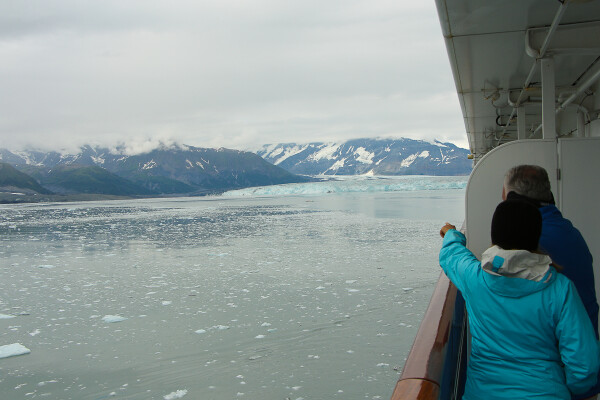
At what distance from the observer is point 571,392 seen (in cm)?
131

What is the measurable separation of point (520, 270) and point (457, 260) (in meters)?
0.24

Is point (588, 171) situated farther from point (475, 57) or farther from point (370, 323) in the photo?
point (370, 323)

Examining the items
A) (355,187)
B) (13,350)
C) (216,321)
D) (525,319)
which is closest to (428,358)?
(525,319)

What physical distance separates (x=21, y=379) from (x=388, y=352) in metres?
3.10

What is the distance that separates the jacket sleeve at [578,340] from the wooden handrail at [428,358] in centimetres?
33

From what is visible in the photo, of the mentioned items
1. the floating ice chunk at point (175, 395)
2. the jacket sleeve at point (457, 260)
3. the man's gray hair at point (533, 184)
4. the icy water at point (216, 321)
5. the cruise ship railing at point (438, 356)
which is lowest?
the floating ice chunk at point (175, 395)

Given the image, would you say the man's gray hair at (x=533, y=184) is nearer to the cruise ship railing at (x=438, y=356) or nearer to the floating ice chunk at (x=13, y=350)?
the cruise ship railing at (x=438, y=356)

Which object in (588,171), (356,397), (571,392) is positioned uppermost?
(588,171)

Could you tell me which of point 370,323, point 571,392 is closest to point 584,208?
point 571,392

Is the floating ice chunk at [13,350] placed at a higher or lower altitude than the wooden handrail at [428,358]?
lower

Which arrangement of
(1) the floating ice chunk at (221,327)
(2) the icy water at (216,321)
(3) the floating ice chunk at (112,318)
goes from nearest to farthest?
(2) the icy water at (216,321) → (1) the floating ice chunk at (221,327) → (3) the floating ice chunk at (112,318)

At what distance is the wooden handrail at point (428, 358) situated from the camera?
1196mm

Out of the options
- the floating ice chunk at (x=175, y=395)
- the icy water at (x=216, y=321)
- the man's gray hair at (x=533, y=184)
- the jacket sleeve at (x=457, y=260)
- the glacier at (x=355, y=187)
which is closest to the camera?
the jacket sleeve at (x=457, y=260)

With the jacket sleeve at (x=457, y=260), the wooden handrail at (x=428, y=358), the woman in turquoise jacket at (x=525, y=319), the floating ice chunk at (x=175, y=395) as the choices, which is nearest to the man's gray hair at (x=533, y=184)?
the jacket sleeve at (x=457, y=260)
